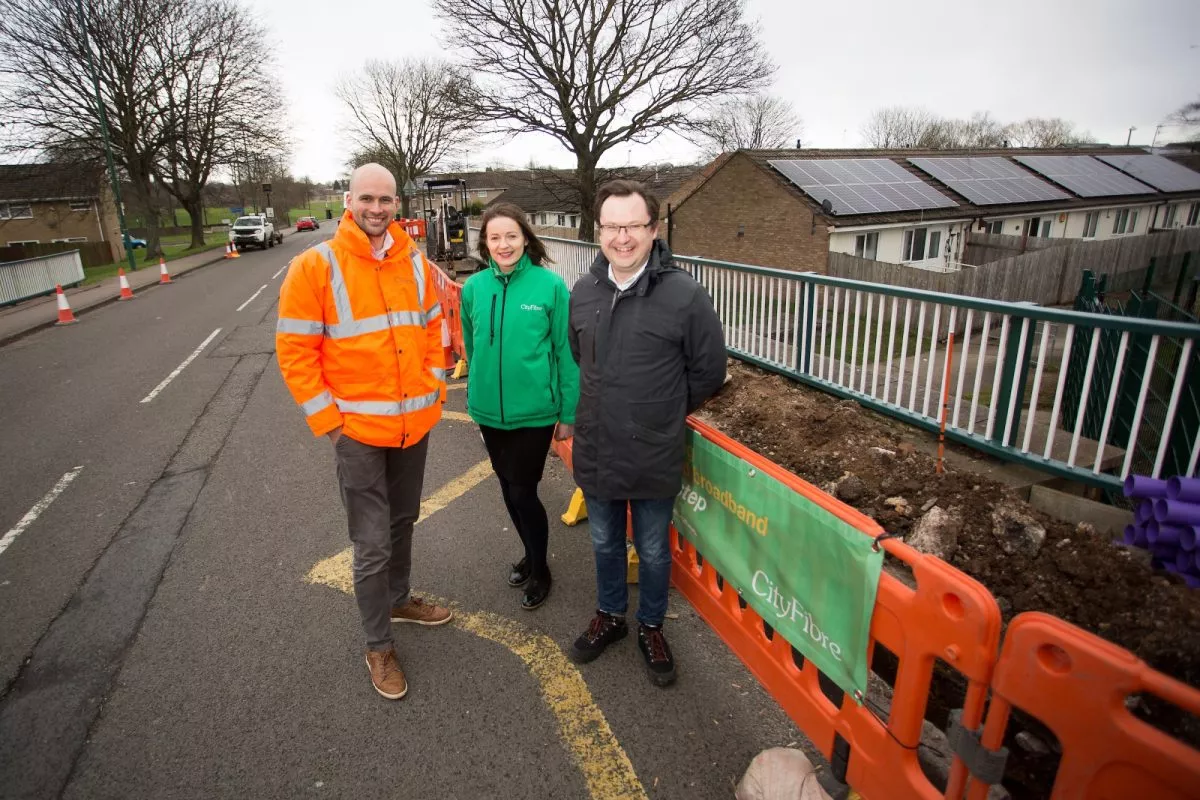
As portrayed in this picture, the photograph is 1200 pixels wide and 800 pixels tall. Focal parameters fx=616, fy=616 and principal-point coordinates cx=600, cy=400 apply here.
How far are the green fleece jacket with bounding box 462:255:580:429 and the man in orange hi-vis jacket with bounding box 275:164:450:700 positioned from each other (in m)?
0.26

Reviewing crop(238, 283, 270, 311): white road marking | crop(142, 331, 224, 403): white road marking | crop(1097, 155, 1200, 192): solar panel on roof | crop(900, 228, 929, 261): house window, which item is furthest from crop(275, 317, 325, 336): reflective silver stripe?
crop(1097, 155, 1200, 192): solar panel on roof

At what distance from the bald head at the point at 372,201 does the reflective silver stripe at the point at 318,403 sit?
0.70 m

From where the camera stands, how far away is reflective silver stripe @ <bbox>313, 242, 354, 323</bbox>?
8.60 feet

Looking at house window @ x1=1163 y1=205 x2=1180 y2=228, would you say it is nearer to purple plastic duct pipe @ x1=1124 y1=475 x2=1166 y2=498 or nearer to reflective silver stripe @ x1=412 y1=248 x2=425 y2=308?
purple plastic duct pipe @ x1=1124 y1=475 x2=1166 y2=498

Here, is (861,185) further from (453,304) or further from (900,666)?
(900,666)

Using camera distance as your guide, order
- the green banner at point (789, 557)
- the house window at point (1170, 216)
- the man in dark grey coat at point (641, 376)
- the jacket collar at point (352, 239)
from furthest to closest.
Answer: the house window at point (1170, 216) → the jacket collar at point (352, 239) → the man in dark grey coat at point (641, 376) → the green banner at point (789, 557)

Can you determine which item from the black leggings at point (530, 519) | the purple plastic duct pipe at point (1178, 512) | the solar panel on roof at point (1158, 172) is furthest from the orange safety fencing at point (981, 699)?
the solar panel on roof at point (1158, 172)

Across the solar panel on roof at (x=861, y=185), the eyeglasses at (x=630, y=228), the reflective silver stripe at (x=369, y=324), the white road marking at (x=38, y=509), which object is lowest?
the white road marking at (x=38, y=509)

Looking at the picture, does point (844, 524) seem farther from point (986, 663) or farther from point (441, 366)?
point (441, 366)

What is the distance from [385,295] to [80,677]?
93.6 inches

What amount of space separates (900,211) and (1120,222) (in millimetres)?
16621

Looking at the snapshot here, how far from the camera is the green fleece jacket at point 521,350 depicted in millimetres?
3021

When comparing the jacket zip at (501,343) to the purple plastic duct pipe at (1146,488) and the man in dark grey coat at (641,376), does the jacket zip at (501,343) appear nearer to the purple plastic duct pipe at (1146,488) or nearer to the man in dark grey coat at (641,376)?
the man in dark grey coat at (641,376)

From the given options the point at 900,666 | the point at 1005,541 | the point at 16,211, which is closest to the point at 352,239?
the point at 900,666
